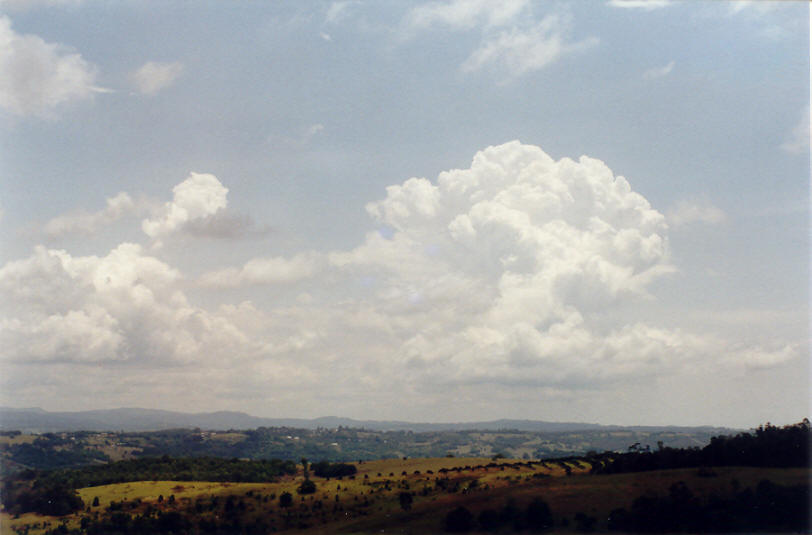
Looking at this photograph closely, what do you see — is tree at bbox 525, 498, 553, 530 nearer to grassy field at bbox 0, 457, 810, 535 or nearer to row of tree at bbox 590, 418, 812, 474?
grassy field at bbox 0, 457, 810, 535

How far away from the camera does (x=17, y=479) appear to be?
135250 mm

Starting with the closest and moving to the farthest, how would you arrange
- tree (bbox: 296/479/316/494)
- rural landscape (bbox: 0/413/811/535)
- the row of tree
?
rural landscape (bbox: 0/413/811/535), the row of tree, tree (bbox: 296/479/316/494)

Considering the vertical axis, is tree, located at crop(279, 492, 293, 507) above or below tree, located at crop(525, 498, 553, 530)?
below

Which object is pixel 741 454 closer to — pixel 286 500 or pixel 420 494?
pixel 420 494

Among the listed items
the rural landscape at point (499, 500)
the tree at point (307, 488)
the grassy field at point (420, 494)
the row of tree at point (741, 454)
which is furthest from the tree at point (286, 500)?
the row of tree at point (741, 454)

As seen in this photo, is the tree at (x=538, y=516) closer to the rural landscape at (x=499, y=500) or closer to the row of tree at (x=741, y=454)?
the rural landscape at (x=499, y=500)

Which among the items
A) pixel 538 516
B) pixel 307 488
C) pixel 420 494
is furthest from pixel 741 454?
pixel 307 488

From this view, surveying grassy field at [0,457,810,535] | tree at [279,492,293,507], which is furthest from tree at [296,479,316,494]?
tree at [279,492,293,507]

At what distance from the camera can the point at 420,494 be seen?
374ft

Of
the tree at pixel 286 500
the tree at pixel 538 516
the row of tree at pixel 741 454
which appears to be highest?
the row of tree at pixel 741 454

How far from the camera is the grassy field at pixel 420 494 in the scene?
310ft

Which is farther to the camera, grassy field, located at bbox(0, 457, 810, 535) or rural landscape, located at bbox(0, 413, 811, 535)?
grassy field, located at bbox(0, 457, 810, 535)

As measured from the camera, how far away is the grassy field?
310ft

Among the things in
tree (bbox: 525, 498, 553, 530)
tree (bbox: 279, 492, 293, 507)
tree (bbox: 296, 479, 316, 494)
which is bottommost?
tree (bbox: 279, 492, 293, 507)
